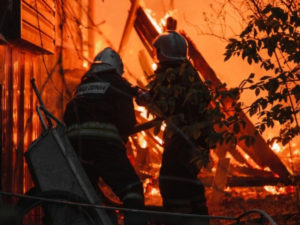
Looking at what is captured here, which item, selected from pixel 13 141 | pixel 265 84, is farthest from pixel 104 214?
pixel 13 141

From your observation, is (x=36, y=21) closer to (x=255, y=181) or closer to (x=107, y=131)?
(x=107, y=131)

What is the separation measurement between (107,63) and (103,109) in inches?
24.7

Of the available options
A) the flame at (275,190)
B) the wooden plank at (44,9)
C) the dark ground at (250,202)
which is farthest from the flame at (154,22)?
the flame at (275,190)

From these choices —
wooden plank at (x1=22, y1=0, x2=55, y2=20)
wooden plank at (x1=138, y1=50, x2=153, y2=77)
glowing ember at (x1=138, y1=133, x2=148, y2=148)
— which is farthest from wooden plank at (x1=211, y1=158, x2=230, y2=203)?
wooden plank at (x1=22, y1=0, x2=55, y2=20)

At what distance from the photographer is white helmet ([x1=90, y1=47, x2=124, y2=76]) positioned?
564 centimetres

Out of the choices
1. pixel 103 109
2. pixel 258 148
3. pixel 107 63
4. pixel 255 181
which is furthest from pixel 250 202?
pixel 103 109

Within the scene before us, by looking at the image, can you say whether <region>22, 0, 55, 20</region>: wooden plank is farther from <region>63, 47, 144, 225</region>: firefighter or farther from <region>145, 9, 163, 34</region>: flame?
<region>145, 9, 163, 34</region>: flame

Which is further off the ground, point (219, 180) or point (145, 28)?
point (145, 28)

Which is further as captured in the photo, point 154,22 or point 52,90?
point 52,90

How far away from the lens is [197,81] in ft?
16.0

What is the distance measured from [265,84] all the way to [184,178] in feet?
5.53

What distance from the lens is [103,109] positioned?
5.30 meters

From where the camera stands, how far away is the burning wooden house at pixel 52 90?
5.09 metres

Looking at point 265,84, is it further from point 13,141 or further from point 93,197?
point 13,141
